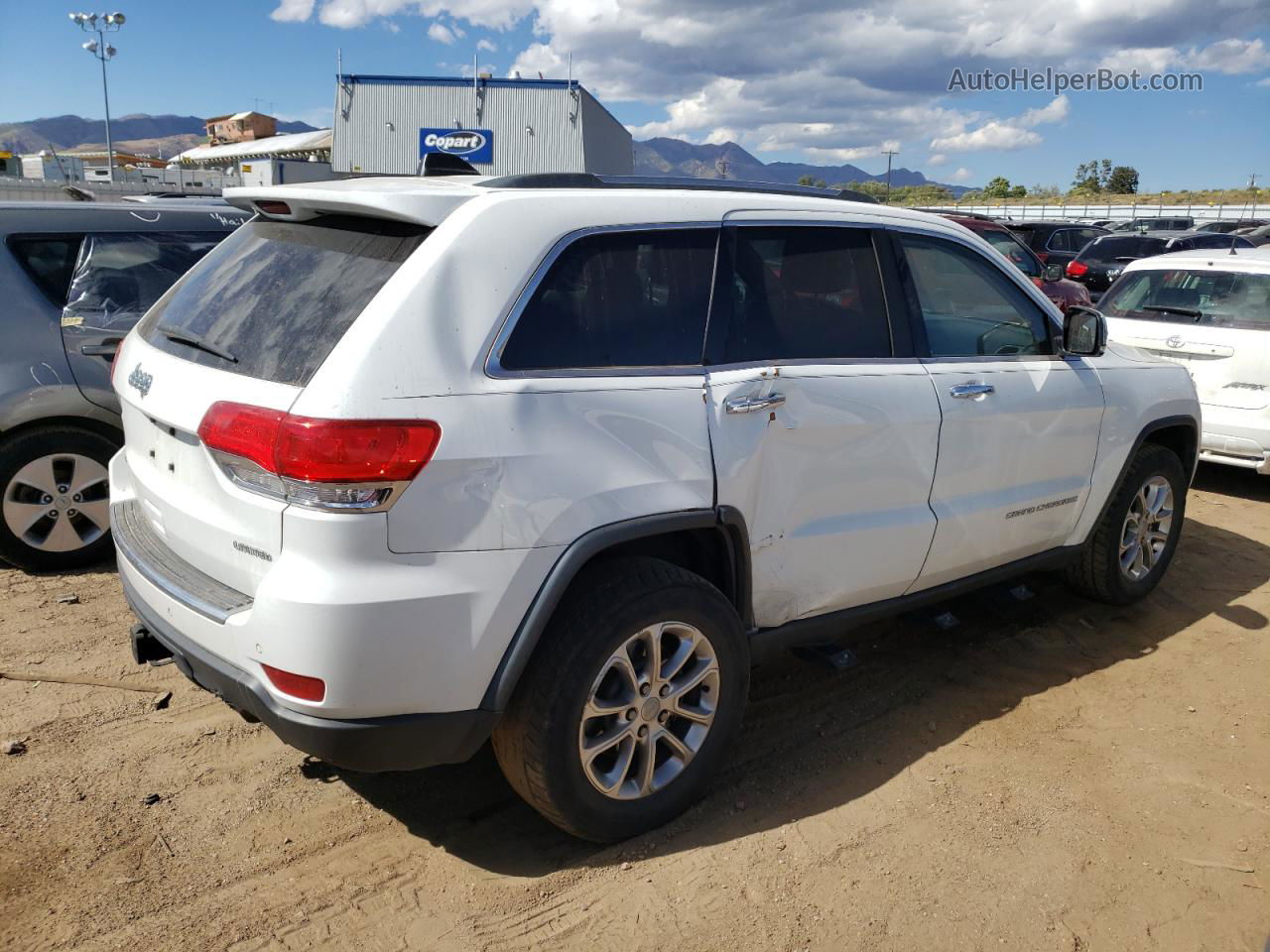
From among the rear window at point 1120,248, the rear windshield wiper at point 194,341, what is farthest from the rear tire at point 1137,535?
the rear window at point 1120,248

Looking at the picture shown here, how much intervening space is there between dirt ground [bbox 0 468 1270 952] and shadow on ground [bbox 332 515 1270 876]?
0.01 meters

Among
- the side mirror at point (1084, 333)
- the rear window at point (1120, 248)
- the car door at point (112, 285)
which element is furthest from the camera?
the rear window at point (1120, 248)

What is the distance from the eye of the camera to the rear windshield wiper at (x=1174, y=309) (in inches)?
299

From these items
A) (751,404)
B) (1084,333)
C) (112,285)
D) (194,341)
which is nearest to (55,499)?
(112,285)

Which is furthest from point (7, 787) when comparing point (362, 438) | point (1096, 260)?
point (1096, 260)

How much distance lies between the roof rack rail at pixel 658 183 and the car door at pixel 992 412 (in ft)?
1.10

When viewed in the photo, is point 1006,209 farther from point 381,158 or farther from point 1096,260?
point 1096,260

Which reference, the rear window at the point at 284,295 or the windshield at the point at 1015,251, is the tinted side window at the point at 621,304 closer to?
the rear window at the point at 284,295

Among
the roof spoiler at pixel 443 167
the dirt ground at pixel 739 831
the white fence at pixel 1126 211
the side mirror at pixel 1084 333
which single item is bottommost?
the dirt ground at pixel 739 831

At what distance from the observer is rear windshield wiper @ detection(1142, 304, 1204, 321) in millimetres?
7602

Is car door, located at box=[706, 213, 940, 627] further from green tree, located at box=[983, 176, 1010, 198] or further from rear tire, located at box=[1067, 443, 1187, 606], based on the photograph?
green tree, located at box=[983, 176, 1010, 198]

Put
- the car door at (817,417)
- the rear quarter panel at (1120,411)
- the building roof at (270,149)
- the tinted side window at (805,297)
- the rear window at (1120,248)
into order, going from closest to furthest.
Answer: the car door at (817,417), the tinted side window at (805,297), the rear quarter panel at (1120,411), the rear window at (1120,248), the building roof at (270,149)

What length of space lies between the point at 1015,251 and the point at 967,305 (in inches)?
384

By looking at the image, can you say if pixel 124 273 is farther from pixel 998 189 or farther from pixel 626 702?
pixel 998 189
